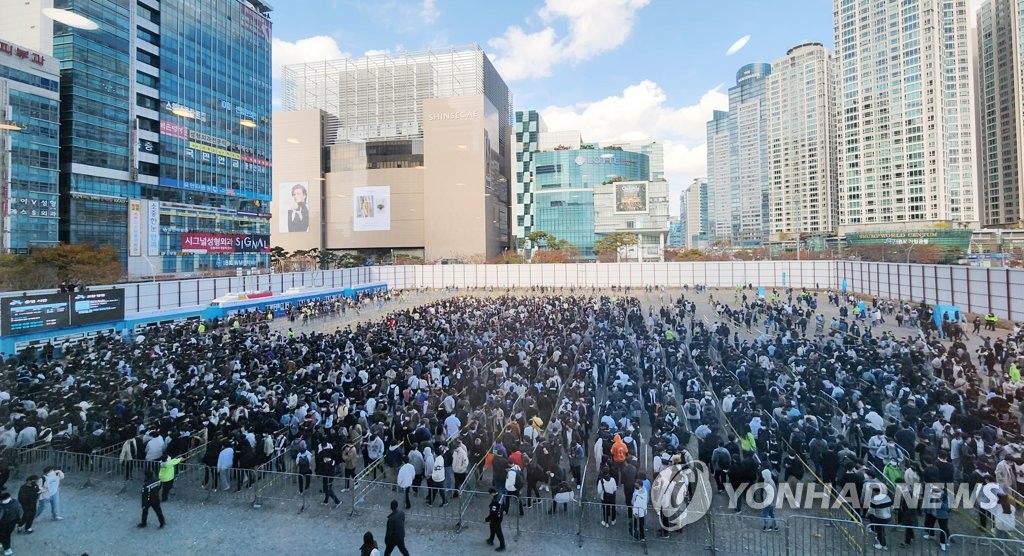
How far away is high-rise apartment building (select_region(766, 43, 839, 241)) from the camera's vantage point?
107 m

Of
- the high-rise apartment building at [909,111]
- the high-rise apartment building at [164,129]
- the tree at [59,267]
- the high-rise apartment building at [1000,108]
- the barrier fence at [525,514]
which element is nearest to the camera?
the barrier fence at [525,514]

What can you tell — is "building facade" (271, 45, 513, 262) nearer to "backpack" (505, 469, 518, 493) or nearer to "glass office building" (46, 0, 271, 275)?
"glass office building" (46, 0, 271, 275)

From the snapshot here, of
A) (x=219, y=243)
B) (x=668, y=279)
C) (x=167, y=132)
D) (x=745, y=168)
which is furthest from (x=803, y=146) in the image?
(x=167, y=132)

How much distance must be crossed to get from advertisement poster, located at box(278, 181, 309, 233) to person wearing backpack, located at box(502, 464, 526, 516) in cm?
8478

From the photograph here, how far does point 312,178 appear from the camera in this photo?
8388cm

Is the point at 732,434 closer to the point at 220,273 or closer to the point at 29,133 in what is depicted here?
the point at 29,133

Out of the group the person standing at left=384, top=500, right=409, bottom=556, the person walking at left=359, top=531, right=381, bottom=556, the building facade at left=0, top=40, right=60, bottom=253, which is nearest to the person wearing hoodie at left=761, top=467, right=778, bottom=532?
the person standing at left=384, top=500, right=409, bottom=556

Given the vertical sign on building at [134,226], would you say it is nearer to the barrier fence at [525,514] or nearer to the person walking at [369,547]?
the barrier fence at [525,514]

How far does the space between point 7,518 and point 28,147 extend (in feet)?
147

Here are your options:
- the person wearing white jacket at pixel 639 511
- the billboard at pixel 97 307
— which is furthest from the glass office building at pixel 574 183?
the person wearing white jacket at pixel 639 511

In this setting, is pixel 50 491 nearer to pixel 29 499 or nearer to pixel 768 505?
pixel 29 499

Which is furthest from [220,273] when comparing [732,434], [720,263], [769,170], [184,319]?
[769,170]

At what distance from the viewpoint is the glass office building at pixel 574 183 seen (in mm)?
95188

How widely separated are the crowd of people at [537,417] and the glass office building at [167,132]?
111 ft
